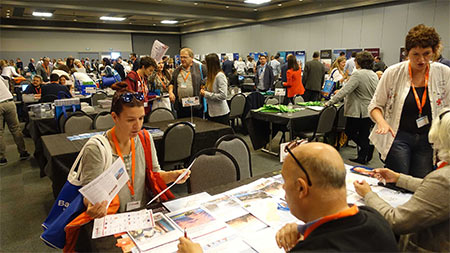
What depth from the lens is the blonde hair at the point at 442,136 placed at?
130 centimetres

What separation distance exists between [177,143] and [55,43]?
18.0 meters

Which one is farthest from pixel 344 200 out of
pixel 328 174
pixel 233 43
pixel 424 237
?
pixel 233 43

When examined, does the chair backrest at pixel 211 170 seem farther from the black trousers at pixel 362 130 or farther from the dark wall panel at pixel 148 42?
the dark wall panel at pixel 148 42

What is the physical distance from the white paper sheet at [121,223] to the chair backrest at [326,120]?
3284 millimetres

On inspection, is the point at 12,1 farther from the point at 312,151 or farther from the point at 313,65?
the point at 312,151

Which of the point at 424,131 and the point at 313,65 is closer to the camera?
the point at 424,131

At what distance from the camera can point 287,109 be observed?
4680 mm

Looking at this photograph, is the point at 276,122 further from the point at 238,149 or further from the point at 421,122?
the point at 421,122

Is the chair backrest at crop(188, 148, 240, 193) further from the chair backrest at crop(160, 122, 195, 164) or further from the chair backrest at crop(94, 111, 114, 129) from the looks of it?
the chair backrest at crop(94, 111, 114, 129)

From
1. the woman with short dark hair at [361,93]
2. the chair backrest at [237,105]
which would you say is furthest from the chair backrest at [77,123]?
the woman with short dark hair at [361,93]

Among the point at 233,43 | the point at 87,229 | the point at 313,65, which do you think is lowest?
the point at 87,229

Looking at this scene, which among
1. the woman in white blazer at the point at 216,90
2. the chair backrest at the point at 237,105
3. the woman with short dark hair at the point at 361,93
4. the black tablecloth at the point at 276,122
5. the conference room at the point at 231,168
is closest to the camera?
the conference room at the point at 231,168

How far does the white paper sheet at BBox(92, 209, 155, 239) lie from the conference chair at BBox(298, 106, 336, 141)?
3268 mm

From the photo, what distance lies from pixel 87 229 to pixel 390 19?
1098 cm
